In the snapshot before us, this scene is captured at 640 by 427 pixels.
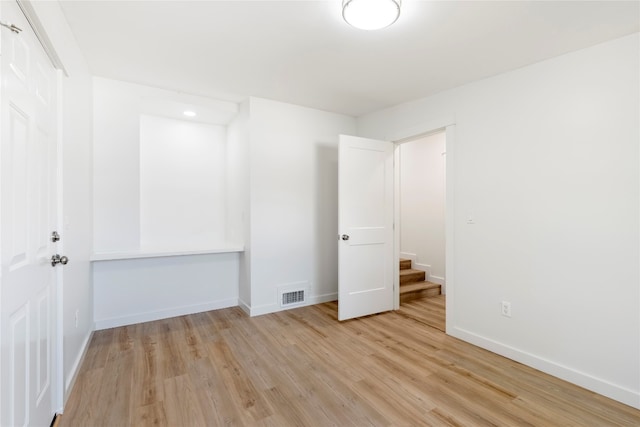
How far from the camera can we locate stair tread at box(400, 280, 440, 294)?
408 cm

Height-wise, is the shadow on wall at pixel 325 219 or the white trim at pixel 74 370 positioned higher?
the shadow on wall at pixel 325 219

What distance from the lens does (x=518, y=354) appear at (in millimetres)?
2471

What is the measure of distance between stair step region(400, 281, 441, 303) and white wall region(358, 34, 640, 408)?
1.06 meters

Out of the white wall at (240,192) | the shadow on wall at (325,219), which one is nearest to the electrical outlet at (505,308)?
the shadow on wall at (325,219)

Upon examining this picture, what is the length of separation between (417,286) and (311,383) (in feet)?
8.52

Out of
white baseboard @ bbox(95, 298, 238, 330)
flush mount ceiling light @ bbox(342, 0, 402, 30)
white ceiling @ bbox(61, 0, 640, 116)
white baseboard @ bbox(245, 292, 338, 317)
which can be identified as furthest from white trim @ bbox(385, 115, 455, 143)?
white baseboard @ bbox(95, 298, 238, 330)

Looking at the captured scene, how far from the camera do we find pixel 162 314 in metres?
3.28

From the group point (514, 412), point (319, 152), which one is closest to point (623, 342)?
point (514, 412)

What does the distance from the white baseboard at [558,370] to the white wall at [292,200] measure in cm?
177

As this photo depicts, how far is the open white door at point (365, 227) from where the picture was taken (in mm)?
3312

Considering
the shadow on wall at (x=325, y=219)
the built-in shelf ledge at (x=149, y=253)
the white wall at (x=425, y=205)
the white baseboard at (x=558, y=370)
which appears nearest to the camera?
A: the white baseboard at (x=558, y=370)

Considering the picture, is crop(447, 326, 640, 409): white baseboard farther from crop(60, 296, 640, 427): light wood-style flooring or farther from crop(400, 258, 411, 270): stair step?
crop(400, 258, 411, 270): stair step

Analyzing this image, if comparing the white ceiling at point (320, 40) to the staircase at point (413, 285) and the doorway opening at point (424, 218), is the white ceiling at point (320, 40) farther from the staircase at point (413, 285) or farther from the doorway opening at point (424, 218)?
the staircase at point (413, 285)

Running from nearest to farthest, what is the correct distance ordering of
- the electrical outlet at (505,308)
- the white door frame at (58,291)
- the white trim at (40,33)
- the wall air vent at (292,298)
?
the white trim at (40,33) → the white door frame at (58,291) → the electrical outlet at (505,308) → the wall air vent at (292,298)
